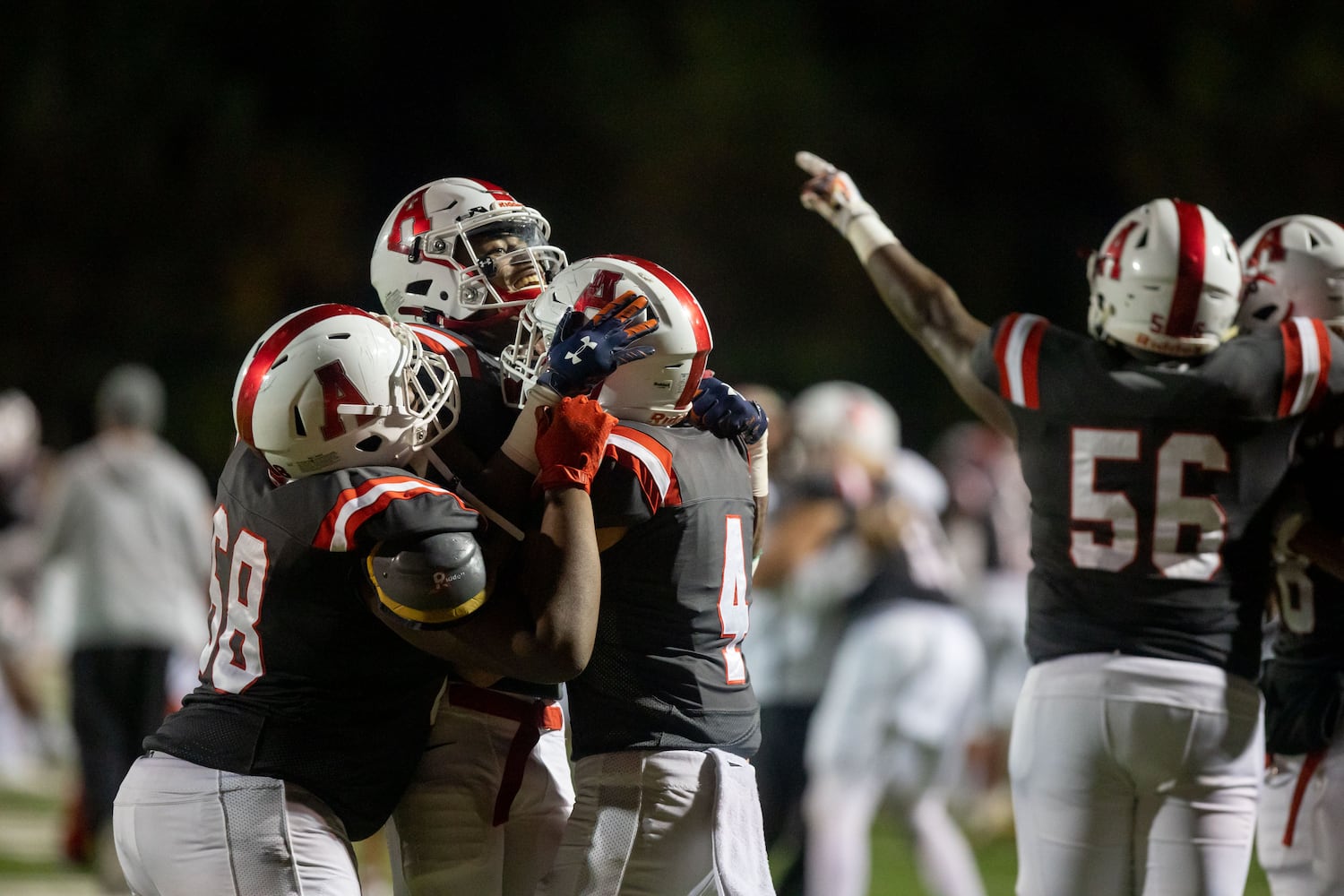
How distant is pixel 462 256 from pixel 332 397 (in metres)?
0.66

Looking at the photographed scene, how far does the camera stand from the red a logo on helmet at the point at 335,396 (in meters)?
2.41

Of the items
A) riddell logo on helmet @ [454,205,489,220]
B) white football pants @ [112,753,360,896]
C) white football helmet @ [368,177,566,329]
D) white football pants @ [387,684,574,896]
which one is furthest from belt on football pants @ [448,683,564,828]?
riddell logo on helmet @ [454,205,489,220]

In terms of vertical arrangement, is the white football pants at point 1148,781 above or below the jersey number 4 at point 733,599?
below

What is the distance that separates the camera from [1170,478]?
9.68 feet

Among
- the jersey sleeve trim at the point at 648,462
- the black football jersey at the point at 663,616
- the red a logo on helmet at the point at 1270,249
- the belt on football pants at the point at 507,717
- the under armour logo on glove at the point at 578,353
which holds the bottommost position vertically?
the belt on football pants at the point at 507,717

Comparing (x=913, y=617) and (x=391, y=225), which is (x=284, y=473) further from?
(x=913, y=617)

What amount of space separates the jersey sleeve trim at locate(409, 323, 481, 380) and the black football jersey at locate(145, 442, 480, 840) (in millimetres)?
449

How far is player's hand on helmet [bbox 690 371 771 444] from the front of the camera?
9.01 feet

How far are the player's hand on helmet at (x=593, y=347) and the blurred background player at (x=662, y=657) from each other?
2 centimetres

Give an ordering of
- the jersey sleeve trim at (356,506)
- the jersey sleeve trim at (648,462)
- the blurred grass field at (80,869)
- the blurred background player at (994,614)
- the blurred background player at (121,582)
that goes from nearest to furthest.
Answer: the jersey sleeve trim at (356,506) < the jersey sleeve trim at (648,462) < the blurred grass field at (80,869) < the blurred background player at (121,582) < the blurred background player at (994,614)

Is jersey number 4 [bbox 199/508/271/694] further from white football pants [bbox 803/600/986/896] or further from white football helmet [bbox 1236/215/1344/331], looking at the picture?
white football pants [bbox 803/600/986/896]

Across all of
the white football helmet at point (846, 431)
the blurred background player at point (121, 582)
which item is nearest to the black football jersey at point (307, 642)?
the white football helmet at point (846, 431)

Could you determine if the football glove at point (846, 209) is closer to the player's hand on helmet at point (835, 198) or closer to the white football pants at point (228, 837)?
the player's hand on helmet at point (835, 198)

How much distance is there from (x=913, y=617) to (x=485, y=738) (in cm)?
258
